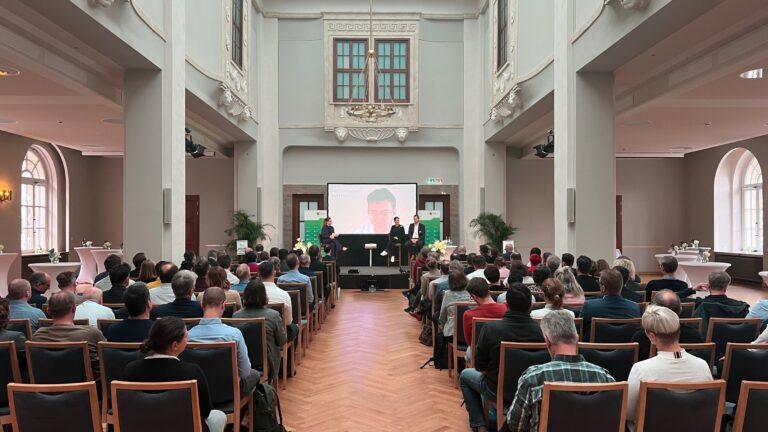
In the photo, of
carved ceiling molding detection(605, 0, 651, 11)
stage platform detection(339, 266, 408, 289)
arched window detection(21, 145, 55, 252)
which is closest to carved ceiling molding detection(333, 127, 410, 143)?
stage platform detection(339, 266, 408, 289)

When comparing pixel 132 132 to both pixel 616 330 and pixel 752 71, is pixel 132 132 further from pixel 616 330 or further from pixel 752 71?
pixel 752 71

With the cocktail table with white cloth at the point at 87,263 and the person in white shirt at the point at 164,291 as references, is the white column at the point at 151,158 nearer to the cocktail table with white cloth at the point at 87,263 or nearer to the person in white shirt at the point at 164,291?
the person in white shirt at the point at 164,291

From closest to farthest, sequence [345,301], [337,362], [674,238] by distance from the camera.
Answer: [337,362], [345,301], [674,238]

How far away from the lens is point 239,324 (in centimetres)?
438

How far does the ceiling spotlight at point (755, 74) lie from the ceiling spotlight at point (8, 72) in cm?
1082

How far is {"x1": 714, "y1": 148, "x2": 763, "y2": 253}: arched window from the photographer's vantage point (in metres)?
16.7

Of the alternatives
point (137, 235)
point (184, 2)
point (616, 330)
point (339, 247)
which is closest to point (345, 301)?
point (339, 247)

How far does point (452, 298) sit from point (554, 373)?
3.06 meters

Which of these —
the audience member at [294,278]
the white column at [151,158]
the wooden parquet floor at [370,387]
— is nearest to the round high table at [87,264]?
the white column at [151,158]

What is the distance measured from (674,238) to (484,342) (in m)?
18.5

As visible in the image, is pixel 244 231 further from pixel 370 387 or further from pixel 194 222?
pixel 370 387

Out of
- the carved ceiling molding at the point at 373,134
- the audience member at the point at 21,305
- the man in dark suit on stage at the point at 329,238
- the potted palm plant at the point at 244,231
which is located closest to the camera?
the audience member at the point at 21,305

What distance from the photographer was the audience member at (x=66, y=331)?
11.8ft

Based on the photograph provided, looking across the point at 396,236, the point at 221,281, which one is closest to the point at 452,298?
the point at 221,281
